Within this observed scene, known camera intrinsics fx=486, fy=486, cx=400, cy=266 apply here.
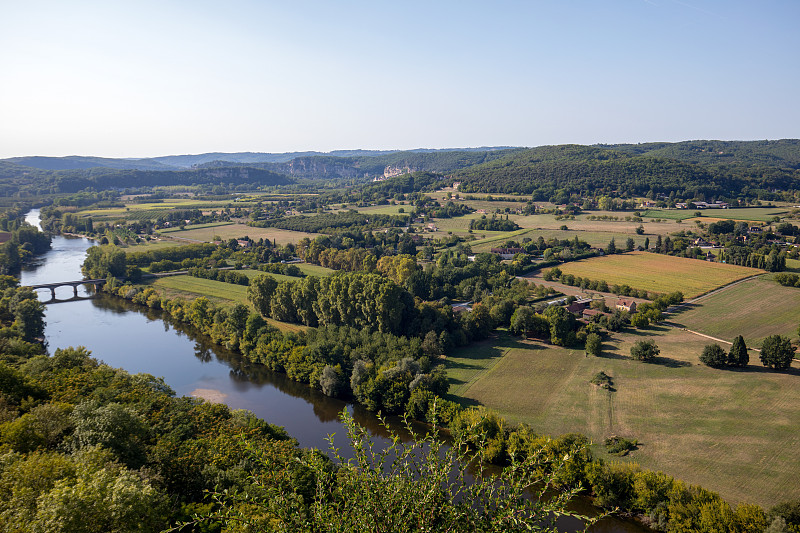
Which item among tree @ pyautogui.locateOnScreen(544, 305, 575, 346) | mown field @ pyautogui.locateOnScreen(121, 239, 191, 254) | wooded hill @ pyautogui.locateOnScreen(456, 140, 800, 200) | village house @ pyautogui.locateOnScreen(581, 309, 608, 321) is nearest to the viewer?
tree @ pyautogui.locateOnScreen(544, 305, 575, 346)

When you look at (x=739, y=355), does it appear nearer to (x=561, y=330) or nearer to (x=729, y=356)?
(x=729, y=356)

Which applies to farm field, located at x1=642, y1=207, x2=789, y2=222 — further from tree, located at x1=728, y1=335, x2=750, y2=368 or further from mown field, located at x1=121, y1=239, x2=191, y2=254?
mown field, located at x1=121, y1=239, x2=191, y2=254

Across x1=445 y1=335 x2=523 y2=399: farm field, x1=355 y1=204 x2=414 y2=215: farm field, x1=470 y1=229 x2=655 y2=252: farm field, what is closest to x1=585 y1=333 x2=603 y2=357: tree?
x1=445 y1=335 x2=523 y2=399: farm field

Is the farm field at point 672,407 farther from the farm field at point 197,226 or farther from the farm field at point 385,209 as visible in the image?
the farm field at point 197,226

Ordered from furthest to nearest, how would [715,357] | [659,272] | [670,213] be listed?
[670,213] → [659,272] → [715,357]

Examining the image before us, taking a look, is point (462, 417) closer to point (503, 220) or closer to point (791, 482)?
point (791, 482)

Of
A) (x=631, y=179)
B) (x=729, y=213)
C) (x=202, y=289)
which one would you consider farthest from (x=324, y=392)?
(x=631, y=179)
